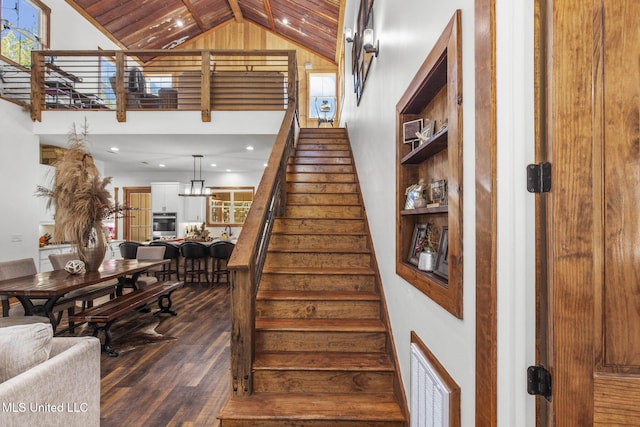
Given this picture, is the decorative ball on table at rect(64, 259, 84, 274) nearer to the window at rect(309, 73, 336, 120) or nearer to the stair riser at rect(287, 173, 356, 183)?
the stair riser at rect(287, 173, 356, 183)

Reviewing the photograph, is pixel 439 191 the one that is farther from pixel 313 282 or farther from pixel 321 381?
pixel 313 282

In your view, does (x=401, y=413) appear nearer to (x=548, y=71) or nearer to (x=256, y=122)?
(x=548, y=71)

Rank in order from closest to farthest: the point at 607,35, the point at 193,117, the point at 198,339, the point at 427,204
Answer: the point at 607,35 → the point at 427,204 → the point at 198,339 → the point at 193,117

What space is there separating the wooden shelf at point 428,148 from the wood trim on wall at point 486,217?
1.18ft

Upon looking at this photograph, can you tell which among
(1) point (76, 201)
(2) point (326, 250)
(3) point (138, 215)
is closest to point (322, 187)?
(2) point (326, 250)

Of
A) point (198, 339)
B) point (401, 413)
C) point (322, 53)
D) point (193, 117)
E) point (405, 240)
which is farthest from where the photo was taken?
point (322, 53)

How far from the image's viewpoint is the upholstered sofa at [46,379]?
1.37 m

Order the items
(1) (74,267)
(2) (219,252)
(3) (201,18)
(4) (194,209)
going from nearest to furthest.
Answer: (1) (74,267) < (2) (219,252) < (4) (194,209) < (3) (201,18)

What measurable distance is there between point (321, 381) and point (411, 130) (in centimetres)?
169

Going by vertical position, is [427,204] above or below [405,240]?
above

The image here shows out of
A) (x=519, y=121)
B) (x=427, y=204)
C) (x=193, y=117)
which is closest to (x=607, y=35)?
(x=519, y=121)

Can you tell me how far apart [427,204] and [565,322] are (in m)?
0.98

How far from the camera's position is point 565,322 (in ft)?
3.01

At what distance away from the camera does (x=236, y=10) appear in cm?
1050
